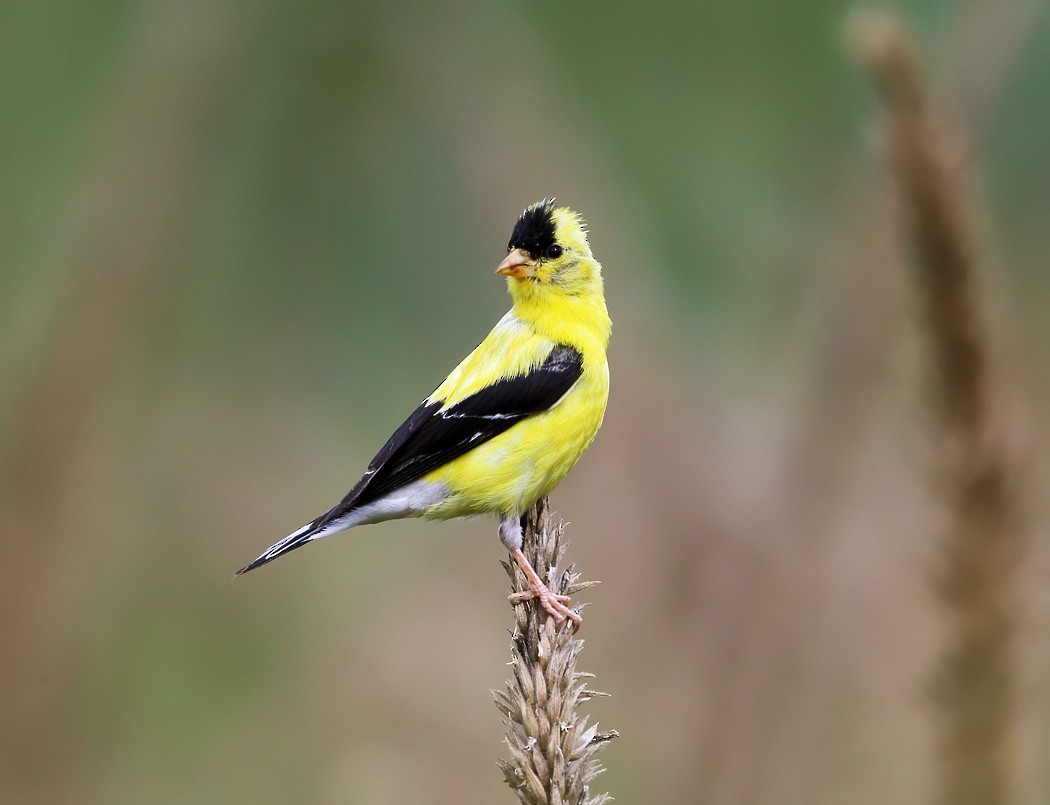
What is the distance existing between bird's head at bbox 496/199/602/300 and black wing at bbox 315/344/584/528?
507 mm

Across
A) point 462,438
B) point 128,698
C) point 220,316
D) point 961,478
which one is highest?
point 220,316

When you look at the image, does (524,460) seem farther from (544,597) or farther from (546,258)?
(544,597)

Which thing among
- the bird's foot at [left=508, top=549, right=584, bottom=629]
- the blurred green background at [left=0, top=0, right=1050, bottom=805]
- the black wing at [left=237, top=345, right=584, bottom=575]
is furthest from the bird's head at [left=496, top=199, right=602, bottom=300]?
the bird's foot at [left=508, top=549, right=584, bottom=629]

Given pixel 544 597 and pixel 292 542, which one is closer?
pixel 544 597

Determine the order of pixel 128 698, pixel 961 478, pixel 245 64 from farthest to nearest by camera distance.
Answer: pixel 245 64
pixel 128 698
pixel 961 478

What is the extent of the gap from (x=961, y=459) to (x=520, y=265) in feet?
8.03

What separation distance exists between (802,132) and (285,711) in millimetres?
4619

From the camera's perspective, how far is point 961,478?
4.28 feet

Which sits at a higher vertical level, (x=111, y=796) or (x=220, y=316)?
(x=220, y=316)

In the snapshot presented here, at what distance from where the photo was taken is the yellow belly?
313 cm

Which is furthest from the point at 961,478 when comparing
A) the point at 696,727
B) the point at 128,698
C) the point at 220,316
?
the point at 220,316

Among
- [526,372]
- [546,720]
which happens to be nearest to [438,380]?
[526,372]

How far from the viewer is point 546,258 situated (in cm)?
368

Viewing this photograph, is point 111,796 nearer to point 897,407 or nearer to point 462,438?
point 462,438
